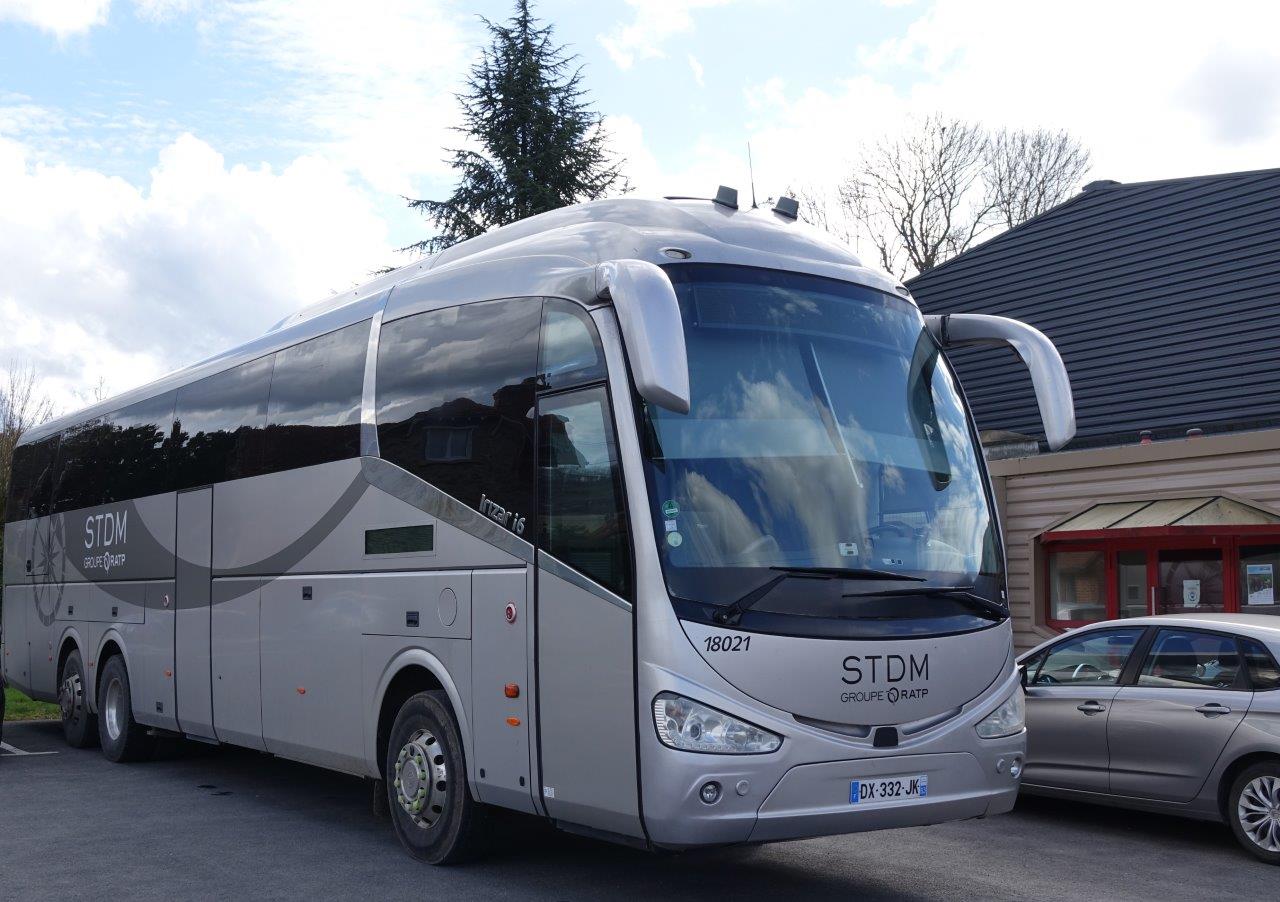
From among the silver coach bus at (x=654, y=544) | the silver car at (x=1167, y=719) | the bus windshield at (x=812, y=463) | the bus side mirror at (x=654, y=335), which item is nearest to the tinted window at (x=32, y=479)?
the silver coach bus at (x=654, y=544)

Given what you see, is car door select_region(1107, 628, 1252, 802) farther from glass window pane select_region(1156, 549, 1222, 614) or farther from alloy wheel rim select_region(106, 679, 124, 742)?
alloy wheel rim select_region(106, 679, 124, 742)

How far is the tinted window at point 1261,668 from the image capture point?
8.91m

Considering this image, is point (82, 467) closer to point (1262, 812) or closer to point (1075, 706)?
point (1075, 706)

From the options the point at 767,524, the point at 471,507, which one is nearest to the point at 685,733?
the point at 767,524

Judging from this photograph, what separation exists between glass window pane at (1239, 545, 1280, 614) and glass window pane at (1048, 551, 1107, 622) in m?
2.04

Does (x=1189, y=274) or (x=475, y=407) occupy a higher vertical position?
(x=1189, y=274)

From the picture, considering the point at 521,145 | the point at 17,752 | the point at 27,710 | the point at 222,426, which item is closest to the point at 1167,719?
the point at 222,426

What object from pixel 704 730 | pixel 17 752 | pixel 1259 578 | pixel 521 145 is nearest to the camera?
pixel 704 730

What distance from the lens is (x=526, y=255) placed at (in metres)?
8.00

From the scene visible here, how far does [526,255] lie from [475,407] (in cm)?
94

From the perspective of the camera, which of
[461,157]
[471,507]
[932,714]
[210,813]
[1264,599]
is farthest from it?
[461,157]

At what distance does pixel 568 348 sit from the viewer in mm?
7289

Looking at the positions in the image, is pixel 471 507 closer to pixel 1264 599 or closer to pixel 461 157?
pixel 1264 599

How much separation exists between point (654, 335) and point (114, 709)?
998cm
